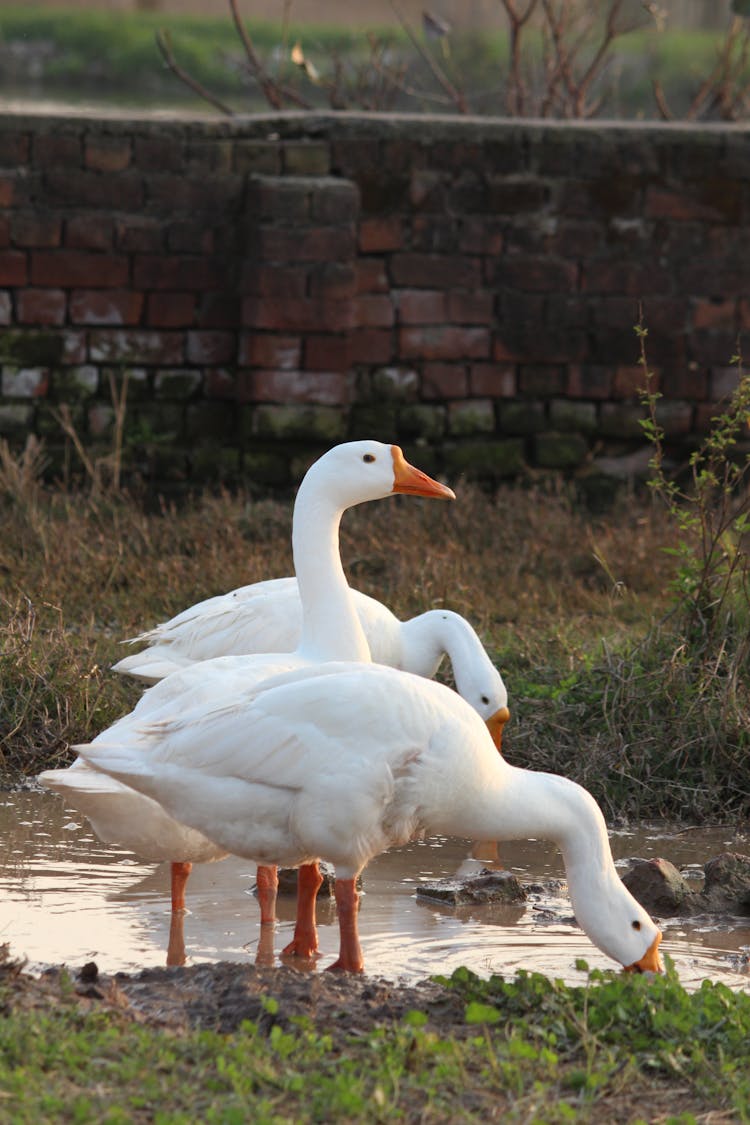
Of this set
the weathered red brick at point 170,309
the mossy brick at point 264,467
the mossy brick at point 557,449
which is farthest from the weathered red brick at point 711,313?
the weathered red brick at point 170,309

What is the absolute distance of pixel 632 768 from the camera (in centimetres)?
605

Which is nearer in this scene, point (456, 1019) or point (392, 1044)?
point (392, 1044)

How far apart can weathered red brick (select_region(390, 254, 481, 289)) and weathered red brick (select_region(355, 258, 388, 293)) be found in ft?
0.21

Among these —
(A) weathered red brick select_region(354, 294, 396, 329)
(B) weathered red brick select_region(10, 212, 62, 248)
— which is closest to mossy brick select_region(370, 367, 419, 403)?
(A) weathered red brick select_region(354, 294, 396, 329)

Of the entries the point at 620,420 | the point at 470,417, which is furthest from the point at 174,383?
the point at 620,420

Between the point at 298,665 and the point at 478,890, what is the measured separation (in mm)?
856

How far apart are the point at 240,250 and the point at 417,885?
5.24 metres

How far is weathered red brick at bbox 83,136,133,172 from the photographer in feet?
31.1

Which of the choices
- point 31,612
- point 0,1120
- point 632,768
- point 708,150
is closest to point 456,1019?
point 0,1120

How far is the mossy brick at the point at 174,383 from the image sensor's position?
977cm

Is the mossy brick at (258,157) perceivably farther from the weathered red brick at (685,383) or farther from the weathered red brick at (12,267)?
the weathered red brick at (685,383)

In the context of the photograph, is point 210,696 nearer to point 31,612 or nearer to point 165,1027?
point 165,1027

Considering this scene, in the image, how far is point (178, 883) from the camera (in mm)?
4887

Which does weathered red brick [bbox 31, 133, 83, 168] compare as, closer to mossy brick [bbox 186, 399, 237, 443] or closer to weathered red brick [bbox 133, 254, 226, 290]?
weathered red brick [bbox 133, 254, 226, 290]
